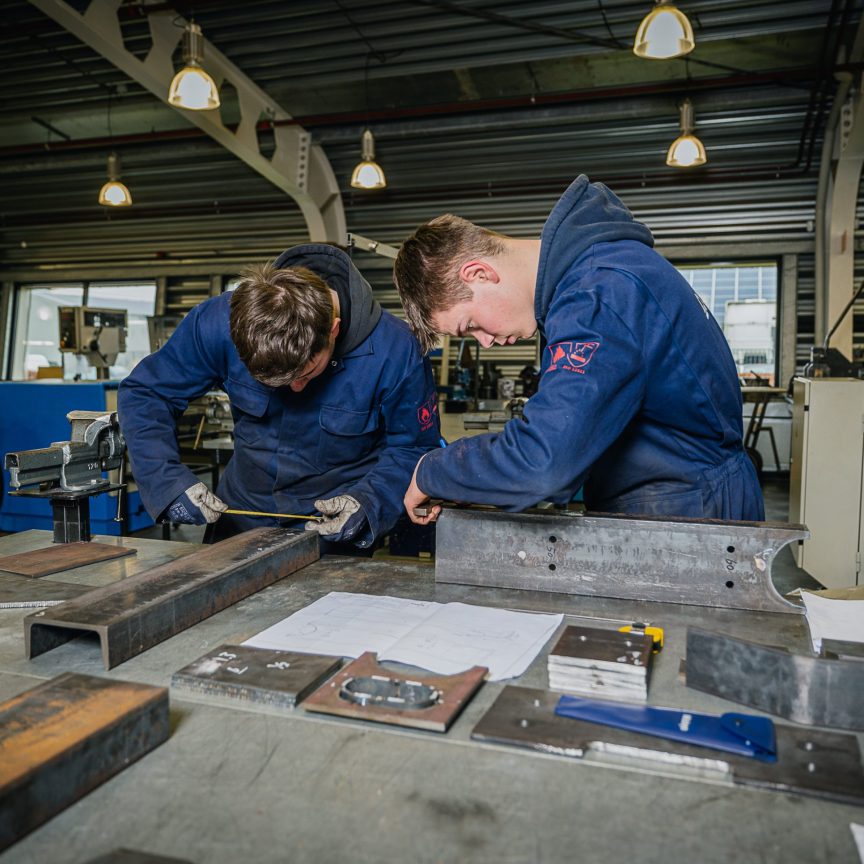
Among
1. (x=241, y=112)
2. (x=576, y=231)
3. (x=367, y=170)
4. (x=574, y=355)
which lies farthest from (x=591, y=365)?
(x=241, y=112)

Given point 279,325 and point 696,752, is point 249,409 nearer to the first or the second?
point 279,325

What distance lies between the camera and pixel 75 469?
1.79 metres

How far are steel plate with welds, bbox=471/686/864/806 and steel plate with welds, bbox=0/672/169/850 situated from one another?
14.7 inches

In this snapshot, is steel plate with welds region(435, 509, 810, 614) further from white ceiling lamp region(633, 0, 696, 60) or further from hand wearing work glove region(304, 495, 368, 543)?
white ceiling lamp region(633, 0, 696, 60)

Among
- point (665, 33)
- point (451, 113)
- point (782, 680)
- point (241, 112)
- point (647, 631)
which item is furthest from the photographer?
point (451, 113)

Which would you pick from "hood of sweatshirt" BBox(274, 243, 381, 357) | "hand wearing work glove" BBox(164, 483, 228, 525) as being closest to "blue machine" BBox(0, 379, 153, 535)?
"hand wearing work glove" BBox(164, 483, 228, 525)

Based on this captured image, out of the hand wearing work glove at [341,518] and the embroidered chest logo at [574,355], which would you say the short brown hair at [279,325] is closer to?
the hand wearing work glove at [341,518]

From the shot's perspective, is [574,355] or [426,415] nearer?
[574,355]

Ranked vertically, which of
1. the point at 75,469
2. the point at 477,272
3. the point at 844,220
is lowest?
the point at 75,469

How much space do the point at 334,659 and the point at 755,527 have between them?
0.73m

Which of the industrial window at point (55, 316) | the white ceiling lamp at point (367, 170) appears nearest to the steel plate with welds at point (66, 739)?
the white ceiling lamp at point (367, 170)

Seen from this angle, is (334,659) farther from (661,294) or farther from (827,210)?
(827,210)

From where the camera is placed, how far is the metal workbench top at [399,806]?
690mm

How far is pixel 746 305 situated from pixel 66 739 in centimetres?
772
